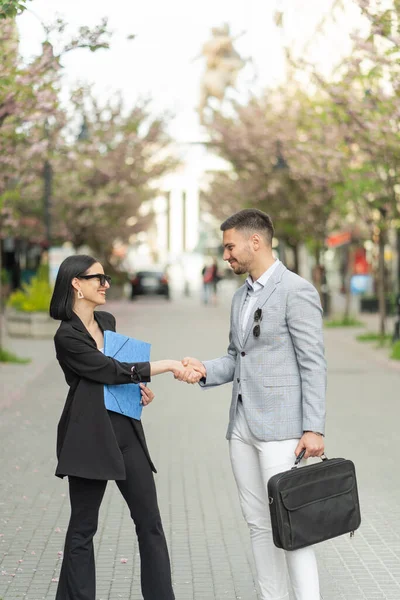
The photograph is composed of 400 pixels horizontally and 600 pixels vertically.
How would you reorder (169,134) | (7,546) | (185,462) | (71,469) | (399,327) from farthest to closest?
(169,134)
(399,327)
(185,462)
(7,546)
(71,469)

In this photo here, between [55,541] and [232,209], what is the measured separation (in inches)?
1743

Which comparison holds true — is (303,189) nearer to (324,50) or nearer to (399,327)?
(324,50)

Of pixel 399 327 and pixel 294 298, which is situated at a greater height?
pixel 294 298

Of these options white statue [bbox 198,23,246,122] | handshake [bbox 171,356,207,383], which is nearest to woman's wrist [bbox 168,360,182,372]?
handshake [bbox 171,356,207,383]

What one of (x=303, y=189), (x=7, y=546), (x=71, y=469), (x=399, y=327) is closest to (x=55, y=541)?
(x=7, y=546)

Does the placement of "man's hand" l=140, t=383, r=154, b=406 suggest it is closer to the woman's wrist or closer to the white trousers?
the woman's wrist

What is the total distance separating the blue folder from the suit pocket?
55 centimetres

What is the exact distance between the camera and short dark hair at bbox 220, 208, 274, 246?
16.5 ft

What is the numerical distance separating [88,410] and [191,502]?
3.48 m

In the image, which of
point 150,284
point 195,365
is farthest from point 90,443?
point 150,284

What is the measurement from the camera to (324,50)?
33344 millimetres

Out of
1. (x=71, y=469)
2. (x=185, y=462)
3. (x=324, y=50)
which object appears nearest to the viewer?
(x=71, y=469)

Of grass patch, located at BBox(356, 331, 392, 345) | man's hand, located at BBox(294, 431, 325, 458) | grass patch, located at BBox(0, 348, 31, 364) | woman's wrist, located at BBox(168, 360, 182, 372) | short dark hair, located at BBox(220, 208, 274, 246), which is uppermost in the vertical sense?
short dark hair, located at BBox(220, 208, 274, 246)

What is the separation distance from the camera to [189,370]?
530 cm
